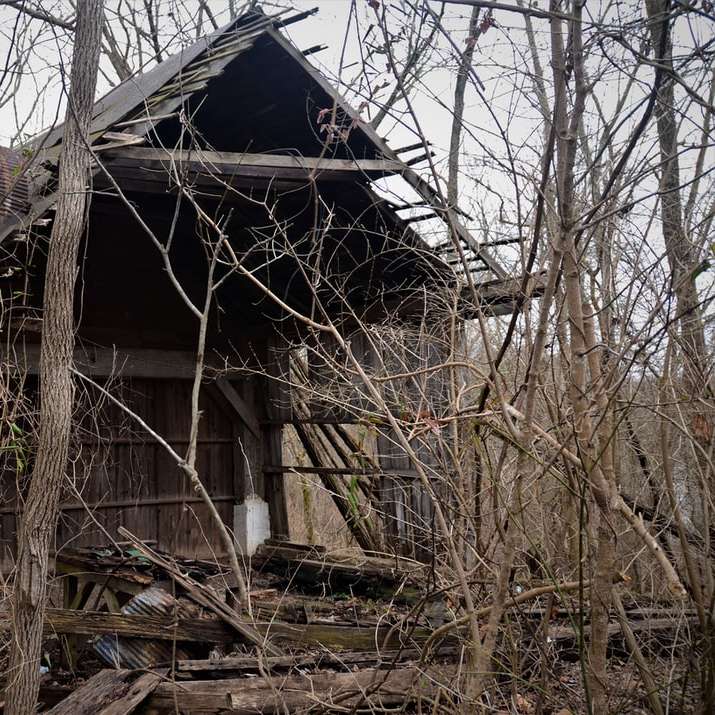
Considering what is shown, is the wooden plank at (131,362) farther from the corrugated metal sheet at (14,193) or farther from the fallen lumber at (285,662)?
the fallen lumber at (285,662)

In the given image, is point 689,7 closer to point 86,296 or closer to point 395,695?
point 395,695

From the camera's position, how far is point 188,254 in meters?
9.52

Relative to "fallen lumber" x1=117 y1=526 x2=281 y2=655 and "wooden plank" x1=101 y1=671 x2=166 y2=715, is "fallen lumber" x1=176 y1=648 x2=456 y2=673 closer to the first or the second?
"wooden plank" x1=101 y1=671 x2=166 y2=715

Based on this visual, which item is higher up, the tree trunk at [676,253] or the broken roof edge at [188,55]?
the broken roof edge at [188,55]

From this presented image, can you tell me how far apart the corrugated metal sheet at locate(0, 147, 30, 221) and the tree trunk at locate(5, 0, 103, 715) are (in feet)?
2.76

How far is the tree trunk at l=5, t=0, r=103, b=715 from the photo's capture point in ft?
15.0

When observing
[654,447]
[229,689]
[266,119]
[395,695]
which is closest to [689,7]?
[395,695]

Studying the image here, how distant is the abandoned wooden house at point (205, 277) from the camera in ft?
23.3

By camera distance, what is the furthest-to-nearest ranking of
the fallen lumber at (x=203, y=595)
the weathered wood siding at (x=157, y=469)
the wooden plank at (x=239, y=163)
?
the weathered wood siding at (x=157, y=469) → the wooden plank at (x=239, y=163) → the fallen lumber at (x=203, y=595)

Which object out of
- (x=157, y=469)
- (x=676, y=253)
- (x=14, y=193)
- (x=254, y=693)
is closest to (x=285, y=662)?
(x=254, y=693)

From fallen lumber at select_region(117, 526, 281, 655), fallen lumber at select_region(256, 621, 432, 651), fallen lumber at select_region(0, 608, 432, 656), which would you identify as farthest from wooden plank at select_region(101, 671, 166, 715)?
fallen lumber at select_region(256, 621, 432, 651)

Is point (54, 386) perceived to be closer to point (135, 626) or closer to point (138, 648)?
point (135, 626)

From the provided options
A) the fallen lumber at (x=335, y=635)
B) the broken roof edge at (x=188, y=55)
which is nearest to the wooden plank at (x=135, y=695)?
the fallen lumber at (x=335, y=635)

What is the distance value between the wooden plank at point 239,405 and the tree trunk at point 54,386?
15.0ft
